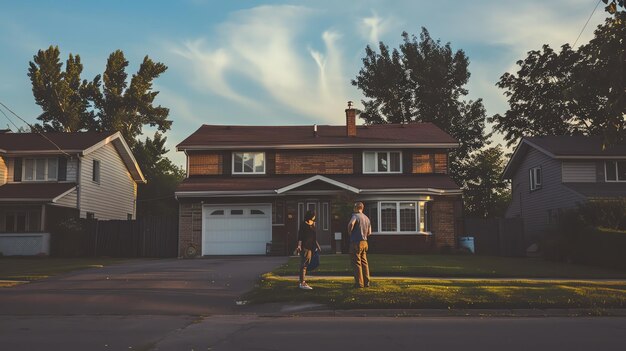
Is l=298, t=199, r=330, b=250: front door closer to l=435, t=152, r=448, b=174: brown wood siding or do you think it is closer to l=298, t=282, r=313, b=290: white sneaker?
l=435, t=152, r=448, b=174: brown wood siding

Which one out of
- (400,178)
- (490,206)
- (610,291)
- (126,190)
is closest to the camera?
(610,291)

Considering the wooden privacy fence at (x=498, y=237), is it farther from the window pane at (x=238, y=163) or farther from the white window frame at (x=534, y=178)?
the window pane at (x=238, y=163)

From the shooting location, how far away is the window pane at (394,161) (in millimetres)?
29192

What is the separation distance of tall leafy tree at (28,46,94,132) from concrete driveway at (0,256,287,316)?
34549mm

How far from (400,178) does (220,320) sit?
64.0ft

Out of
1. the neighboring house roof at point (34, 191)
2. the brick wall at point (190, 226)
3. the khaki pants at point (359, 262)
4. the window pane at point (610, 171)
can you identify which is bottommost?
the khaki pants at point (359, 262)

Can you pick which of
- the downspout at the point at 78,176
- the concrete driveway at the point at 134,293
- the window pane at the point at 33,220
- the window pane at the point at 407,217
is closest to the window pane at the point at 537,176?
the window pane at the point at 407,217

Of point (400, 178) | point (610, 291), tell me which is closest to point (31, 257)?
point (400, 178)

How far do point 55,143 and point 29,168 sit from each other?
1.83 m

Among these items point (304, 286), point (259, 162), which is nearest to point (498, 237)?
point (259, 162)

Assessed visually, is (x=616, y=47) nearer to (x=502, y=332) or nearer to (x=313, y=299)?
(x=502, y=332)

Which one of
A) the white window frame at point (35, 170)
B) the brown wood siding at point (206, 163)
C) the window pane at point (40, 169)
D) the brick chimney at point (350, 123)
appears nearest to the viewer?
the brown wood siding at point (206, 163)

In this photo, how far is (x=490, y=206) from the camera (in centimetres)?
4759

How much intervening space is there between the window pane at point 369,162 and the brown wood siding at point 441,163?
10.4ft
